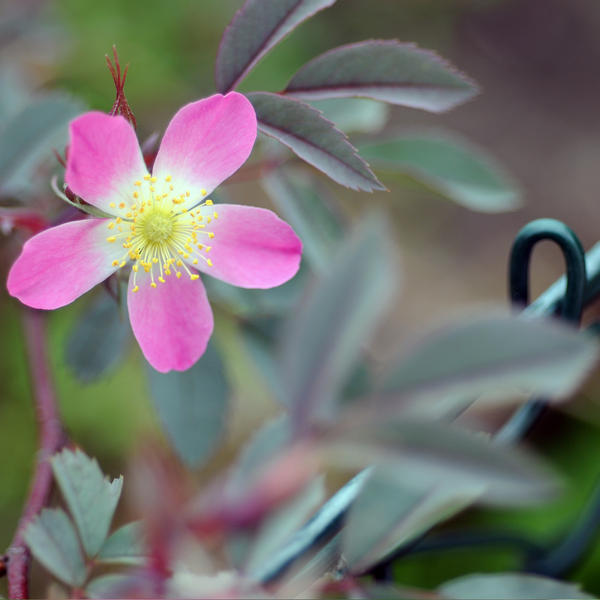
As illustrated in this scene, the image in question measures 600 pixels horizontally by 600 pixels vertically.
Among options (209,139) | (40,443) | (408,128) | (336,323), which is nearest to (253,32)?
(209,139)

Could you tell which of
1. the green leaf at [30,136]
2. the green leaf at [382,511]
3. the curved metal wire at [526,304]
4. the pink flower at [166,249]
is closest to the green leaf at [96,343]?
the green leaf at [30,136]

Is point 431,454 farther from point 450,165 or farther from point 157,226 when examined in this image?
point 450,165

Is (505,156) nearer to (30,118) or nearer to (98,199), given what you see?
(30,118)

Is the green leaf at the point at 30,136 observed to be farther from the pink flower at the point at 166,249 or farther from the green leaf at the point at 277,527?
the green leaf at the point at 277,527

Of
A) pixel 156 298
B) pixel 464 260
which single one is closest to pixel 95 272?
pixel 156 298

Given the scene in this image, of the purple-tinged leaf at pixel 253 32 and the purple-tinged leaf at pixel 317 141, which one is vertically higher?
the purple-tinged leaf at pixel 253 32

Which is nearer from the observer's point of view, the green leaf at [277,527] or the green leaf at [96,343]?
the green leaf at [277,527]

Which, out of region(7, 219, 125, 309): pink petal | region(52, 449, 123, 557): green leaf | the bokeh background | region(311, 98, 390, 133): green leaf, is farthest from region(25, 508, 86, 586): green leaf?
the bokeh background
